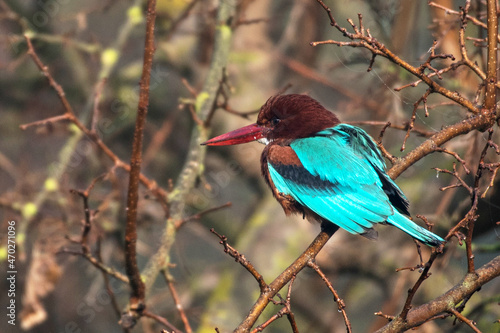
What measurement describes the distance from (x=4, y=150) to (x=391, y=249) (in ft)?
12.3

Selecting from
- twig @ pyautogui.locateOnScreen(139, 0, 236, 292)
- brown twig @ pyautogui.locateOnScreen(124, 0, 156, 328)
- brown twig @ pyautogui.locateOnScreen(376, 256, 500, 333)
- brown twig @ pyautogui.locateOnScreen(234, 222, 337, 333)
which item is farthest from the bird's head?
brown twig @ pyautogui.locateOnScreen(376, 256, 500, 333)

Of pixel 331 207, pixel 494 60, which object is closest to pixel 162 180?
pixel 331 207

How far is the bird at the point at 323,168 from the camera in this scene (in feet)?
7.11

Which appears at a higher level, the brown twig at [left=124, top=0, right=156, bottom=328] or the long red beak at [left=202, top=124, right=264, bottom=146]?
the long red beak at [left=202, top=124, right=264, bottom=146]

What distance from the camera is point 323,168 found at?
2330 mm

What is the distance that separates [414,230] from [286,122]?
32.6 inches

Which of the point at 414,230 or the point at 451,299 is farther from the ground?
the point at 414,230

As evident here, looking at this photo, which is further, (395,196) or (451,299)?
(395,196)

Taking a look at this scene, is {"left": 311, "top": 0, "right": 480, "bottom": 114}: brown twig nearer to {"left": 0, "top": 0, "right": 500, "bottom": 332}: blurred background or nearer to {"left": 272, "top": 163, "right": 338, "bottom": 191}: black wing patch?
{"left": 272, "top": 163, "right": 338, "bottom": 191}: black wing patch

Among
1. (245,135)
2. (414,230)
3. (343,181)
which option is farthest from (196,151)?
(414,230)

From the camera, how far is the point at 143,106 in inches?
75.1

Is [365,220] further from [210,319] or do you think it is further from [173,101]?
[173,101]

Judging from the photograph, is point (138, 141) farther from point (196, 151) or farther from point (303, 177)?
point (196, 151)

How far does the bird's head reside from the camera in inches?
99.2
